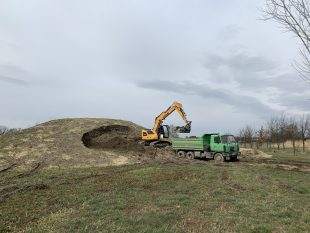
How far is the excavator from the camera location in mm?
39875

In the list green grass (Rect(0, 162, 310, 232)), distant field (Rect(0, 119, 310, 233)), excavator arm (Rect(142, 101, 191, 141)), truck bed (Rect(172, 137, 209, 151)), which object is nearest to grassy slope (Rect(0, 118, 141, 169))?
distant field (Rect(0, 119, 310, 233))

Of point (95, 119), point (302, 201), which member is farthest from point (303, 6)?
point (95, 119)

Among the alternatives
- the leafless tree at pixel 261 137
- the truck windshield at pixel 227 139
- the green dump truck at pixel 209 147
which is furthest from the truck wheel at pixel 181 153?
the leafless tree at pixel 261 137

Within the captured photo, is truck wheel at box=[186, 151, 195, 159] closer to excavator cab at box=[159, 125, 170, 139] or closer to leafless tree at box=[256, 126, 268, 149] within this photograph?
excavator cab at box=[159, 125, 170, 139]

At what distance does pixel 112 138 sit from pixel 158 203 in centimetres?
2432

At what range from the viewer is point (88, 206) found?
15266mm

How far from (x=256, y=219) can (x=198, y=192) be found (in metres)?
4.71

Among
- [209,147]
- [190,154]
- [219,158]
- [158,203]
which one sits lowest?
[158,203]

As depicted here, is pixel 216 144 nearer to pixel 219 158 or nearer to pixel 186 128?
pixel 219 158

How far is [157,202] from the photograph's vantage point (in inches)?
618

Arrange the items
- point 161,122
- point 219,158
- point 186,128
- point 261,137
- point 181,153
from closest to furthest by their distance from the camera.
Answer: point 219,158
point 181,153
point 186,128
point 161,122
point 261,137

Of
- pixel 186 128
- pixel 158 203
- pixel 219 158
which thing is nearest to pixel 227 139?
pixel 219 158

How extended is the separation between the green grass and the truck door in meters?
11.2

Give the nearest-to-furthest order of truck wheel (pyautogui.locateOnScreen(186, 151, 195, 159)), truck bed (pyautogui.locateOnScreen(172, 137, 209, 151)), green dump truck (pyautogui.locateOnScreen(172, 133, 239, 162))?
1. green dump truck (pyautogui.locateOnScreen(172, 133, 239, 162))
2. truck bed (pyautogui.locateOnScreen(172, 137, 209, 151))
3. truck wheel (pyautogui.locateOnScreen(186, 151, 195, 159))
